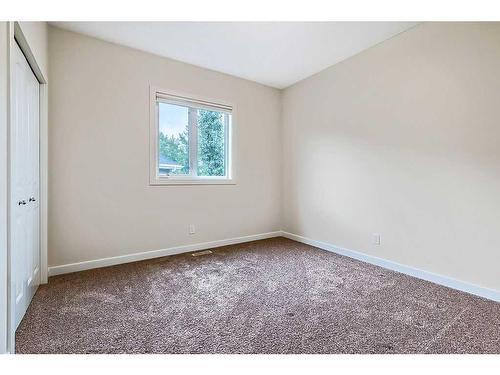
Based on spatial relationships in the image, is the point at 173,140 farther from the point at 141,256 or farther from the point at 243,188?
the point at 141,256

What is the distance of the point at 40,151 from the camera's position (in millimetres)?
2270

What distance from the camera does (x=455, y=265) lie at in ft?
7.54

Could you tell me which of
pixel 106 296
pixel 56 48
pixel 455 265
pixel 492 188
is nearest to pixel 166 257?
pixel 106 296

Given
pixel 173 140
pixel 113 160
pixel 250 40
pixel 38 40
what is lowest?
pixel 113 160

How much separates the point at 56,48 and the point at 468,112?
3900 millimetres

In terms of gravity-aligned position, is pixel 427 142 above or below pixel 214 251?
above

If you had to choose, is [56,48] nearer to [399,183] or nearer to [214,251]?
[214,251]

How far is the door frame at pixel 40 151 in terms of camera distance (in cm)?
122

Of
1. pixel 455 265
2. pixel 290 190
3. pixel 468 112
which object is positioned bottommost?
pixel 455 265

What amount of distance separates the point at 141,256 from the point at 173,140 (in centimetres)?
150

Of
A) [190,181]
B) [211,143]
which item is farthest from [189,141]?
[190,181]

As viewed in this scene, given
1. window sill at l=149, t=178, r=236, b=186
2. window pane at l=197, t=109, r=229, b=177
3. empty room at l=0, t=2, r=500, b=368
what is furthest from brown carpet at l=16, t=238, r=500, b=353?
window pane at l=197, t=109, r=229, b=177

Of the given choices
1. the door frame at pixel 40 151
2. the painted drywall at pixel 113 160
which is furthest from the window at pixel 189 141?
the door frame at pixel 40 151
